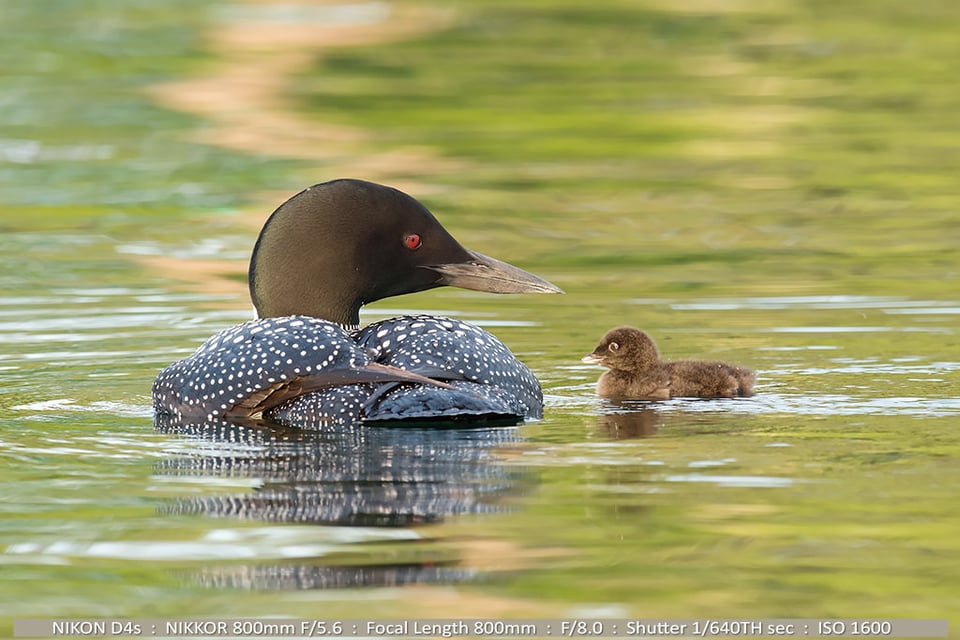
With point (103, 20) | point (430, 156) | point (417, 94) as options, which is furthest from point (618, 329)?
point (103, 20)

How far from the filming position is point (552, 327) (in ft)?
26.7

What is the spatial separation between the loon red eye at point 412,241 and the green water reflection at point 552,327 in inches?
28.9

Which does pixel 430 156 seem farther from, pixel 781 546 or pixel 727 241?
pixel 781 546

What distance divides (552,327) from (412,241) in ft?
4.64

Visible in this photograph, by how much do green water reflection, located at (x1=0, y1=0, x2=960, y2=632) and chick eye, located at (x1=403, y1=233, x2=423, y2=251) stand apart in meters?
0.73

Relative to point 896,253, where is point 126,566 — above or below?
below

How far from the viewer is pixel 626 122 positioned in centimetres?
1416

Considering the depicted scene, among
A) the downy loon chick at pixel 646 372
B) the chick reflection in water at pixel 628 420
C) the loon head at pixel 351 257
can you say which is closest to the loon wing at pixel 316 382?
the chick reflection in water at pixel 628 420

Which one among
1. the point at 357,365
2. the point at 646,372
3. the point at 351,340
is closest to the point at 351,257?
the point at 351,340

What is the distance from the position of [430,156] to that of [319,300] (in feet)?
20.7

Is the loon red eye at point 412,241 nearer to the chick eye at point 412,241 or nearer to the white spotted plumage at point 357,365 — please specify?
the chick eye at point 412,241

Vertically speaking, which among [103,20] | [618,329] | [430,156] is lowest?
[618,329]

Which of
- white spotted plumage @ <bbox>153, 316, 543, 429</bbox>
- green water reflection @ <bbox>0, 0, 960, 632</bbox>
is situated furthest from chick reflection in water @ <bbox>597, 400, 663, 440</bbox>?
white spotted plumage @ <bbox>153, 316, 543, 429</bbox>

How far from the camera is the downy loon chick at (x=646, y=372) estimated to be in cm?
668
